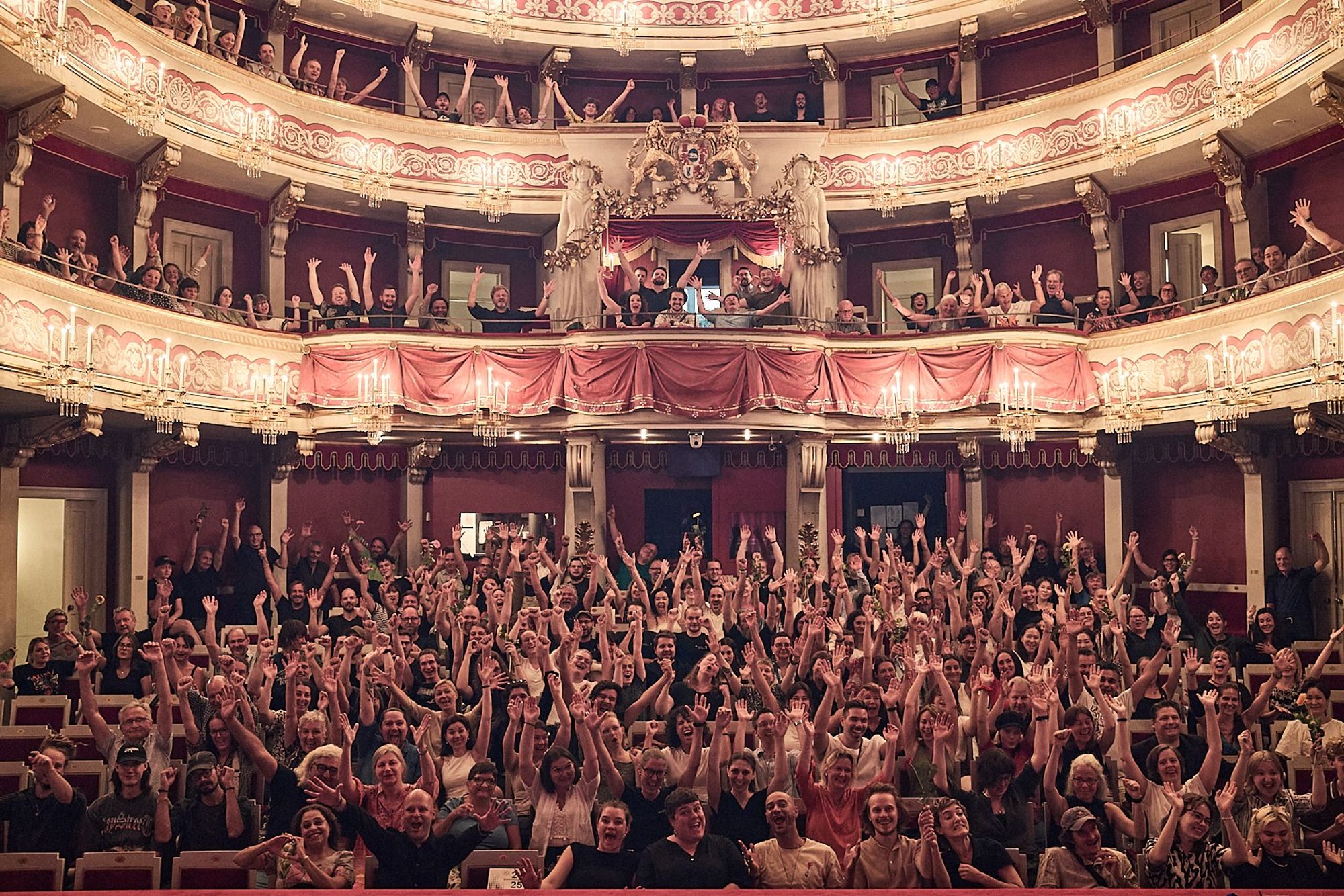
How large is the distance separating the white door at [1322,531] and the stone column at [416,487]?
12.6 meters

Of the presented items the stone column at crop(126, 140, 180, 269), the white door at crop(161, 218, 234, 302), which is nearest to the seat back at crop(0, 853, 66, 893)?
the stone column at crop(126, 140, 180, 269)

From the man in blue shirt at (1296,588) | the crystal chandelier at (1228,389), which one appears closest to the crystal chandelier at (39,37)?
the crystal chandelier at (1228,389)

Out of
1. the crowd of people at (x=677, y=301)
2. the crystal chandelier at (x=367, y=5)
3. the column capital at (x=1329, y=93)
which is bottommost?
the crowd of people at (x=677, y=301)

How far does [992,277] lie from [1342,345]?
28.2 ft

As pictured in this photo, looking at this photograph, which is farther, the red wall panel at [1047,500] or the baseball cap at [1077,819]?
the red wall panel at [1047,500]

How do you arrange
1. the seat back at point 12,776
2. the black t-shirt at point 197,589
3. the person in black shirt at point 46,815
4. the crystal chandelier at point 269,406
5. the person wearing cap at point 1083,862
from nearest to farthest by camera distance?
the person wearing cap at point 1083,862, the person in black shirt at point 46,815, the seat back at point 12,776, the black t-shirt at point 197,589, the crystal chandelier at point 269,406

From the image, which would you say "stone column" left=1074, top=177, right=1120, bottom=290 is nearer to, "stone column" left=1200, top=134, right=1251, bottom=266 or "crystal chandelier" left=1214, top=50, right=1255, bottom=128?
"stone column" left=1200, top=134, right=1251, bottom=266

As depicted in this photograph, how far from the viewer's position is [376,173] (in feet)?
57.4

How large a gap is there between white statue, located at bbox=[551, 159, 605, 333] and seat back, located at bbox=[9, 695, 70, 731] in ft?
33.4

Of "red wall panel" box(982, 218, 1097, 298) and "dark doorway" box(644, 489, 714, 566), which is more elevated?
"red wall panel" box(982, 218, 1097, 298)

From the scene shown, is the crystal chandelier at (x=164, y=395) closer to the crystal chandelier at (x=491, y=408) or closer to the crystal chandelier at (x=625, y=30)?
the crystal chandelier at (x=491, y=408)

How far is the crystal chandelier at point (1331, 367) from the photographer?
10.8 meters

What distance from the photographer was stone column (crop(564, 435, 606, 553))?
54.1ft

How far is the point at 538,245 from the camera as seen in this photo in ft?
65.7
